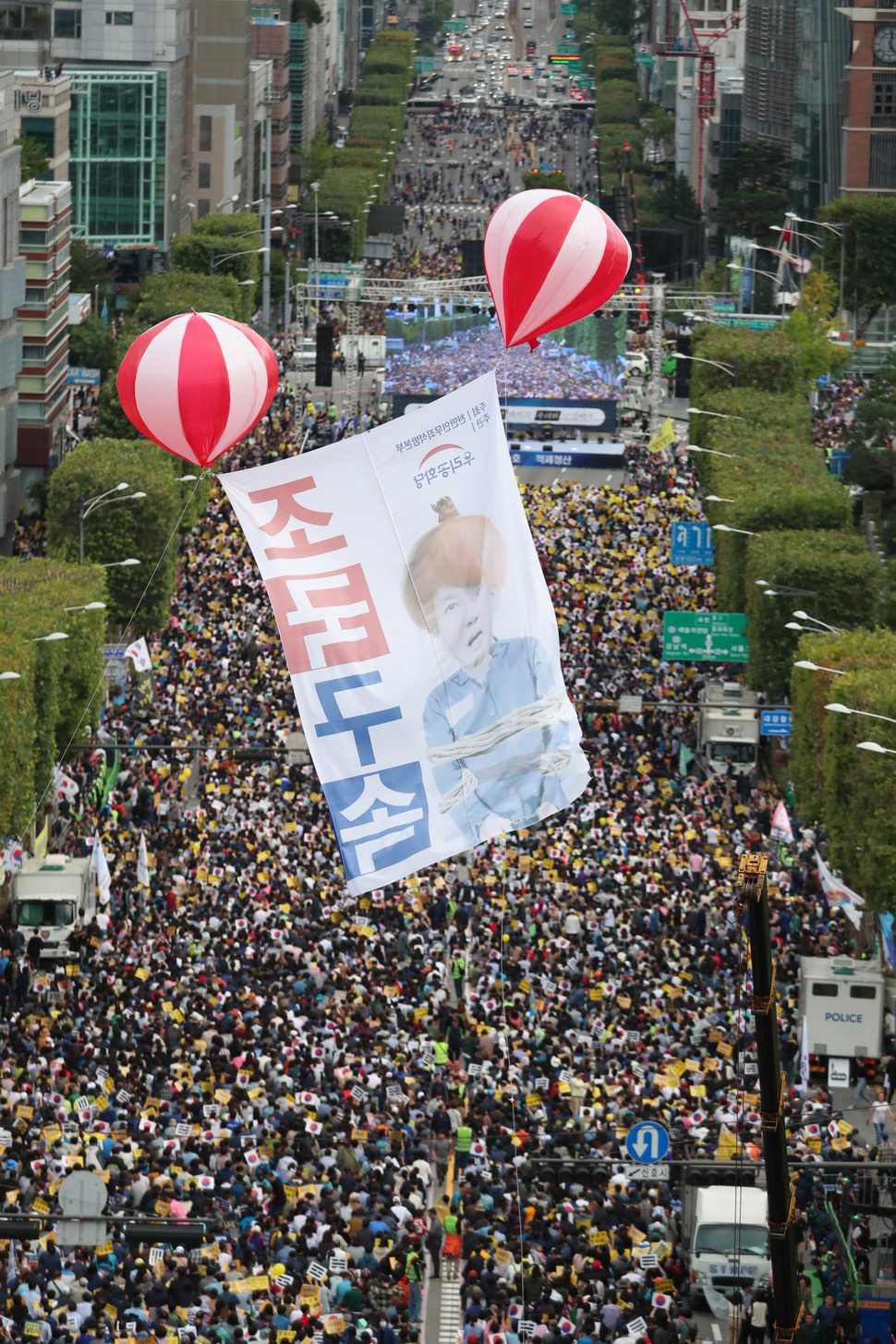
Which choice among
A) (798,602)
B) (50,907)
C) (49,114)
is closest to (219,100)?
(49,114)

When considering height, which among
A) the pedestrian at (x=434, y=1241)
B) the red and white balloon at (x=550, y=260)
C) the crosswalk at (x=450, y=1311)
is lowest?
the crosswalk at (x=450, y=1311)

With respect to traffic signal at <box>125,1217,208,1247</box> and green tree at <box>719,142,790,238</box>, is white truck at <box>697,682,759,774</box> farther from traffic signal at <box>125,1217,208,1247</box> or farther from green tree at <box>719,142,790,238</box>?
green tree at <box>719,142,790,238</box>

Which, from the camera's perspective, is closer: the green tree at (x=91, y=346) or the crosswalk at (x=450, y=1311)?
the crosswalk at (x=450, y=1311)

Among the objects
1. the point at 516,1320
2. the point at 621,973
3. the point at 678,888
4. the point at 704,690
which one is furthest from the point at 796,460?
the point at 516,1320

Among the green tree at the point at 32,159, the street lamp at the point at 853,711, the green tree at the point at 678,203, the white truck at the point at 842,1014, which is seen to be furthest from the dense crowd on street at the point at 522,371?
the white truck at the point at 842,1014

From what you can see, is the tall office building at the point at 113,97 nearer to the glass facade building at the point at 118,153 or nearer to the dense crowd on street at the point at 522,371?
the glass facade building at the point at 118,153

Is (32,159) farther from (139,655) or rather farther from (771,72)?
(771,72)
